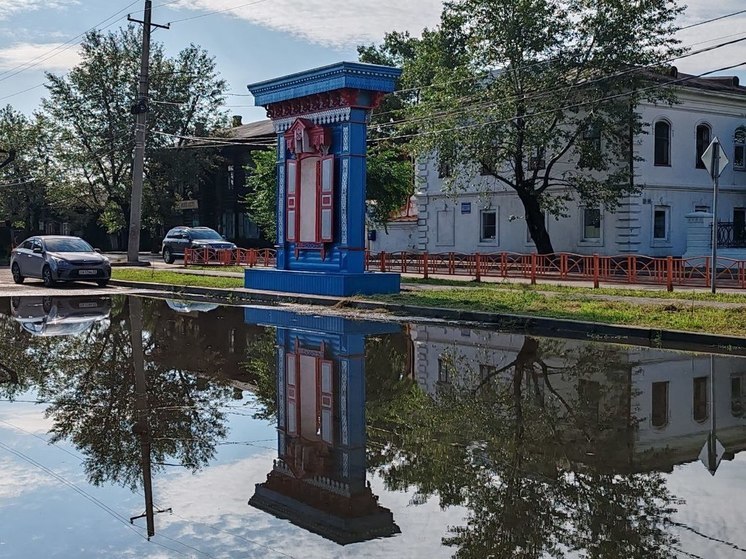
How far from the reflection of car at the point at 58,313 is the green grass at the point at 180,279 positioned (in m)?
3.76

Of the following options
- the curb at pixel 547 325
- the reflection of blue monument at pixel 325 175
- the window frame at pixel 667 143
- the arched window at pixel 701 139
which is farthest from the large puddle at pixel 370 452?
the arched window at pixel 701 139

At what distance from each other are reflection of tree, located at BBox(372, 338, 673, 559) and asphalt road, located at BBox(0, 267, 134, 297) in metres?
17.0

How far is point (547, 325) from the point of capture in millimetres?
16156

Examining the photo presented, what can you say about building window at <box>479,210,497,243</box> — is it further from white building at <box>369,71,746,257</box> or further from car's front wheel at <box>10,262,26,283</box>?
car's front wheel at <box>10,262,26,283</box>

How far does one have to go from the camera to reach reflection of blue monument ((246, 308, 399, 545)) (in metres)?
5.50

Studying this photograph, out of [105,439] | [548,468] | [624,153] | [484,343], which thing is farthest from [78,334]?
[624,153]

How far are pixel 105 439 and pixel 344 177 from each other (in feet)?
A: 47.9

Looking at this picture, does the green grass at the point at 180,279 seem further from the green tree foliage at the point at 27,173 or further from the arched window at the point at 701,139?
the green tree foliage at the point at 27,173

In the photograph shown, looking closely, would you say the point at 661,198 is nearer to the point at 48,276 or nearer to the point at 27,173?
the point at 48,276

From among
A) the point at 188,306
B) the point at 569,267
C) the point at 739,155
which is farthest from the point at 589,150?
the point at 188,306

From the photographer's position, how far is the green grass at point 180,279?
2630cm

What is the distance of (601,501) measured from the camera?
18.8 feet

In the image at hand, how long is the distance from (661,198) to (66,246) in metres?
24.3

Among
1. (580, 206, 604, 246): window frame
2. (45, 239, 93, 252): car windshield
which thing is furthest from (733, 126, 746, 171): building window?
(45, 239, 93, 252): car windshield
